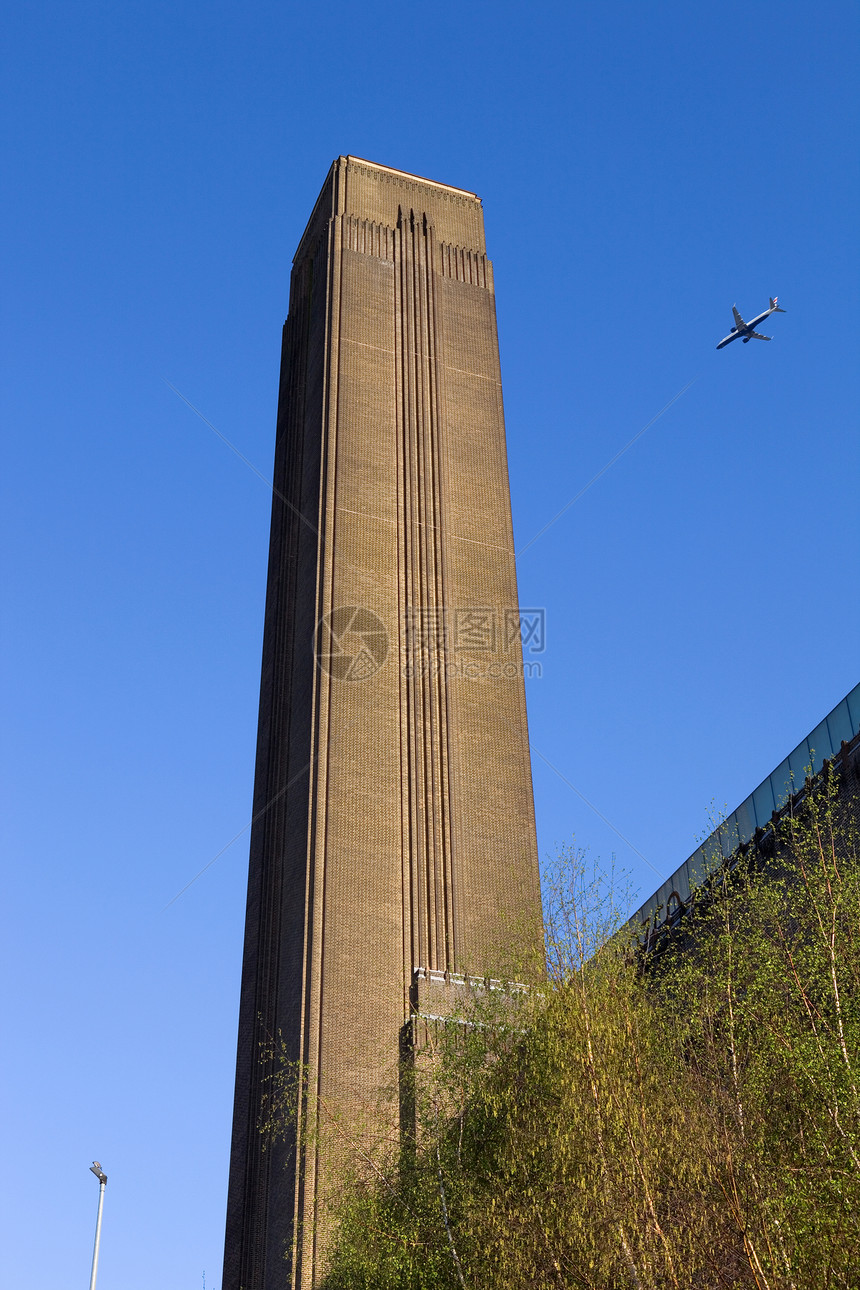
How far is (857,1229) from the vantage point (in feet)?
60.5

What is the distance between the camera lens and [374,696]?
45.9 meters

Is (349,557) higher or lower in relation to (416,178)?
lower

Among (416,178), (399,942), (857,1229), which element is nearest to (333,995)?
(399,942)

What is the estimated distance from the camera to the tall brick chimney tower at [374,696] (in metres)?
40.2

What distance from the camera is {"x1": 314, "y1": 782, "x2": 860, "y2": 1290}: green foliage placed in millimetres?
18859

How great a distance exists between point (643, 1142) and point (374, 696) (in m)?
27.1

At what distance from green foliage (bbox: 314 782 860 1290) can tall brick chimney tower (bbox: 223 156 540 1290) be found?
21.0 feet

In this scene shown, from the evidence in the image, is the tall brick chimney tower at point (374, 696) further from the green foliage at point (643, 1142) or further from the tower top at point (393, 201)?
the green foliage at point (643, 1142)

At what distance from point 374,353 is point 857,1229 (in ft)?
136

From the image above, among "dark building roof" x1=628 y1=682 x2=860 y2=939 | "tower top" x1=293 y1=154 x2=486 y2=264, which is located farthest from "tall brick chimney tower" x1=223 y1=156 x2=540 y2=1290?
"dark building roof" x1=628 y1=682 x2=860 y2=939

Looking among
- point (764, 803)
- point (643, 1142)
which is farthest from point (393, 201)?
point (643, 1142)

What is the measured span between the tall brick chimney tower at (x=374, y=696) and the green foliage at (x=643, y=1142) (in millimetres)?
6408

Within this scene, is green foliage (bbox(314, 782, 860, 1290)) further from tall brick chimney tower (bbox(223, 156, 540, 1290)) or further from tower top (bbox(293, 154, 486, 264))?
tower top (bbox(293, 154, 486, 264))

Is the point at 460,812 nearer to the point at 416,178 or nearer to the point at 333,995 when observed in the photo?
the point at 333,995
